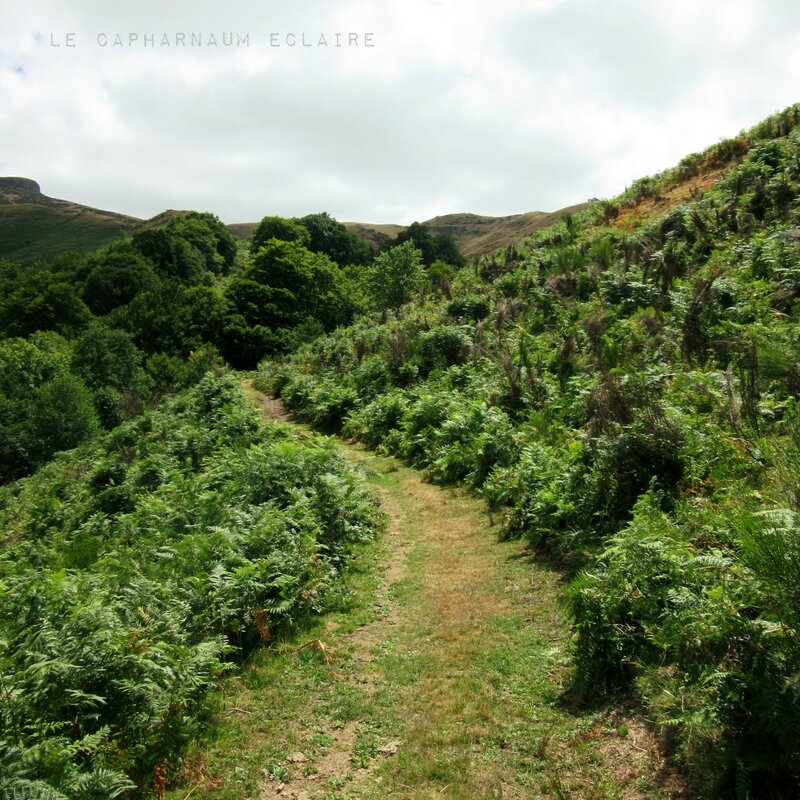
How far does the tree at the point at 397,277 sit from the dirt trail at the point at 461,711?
27.0 metres

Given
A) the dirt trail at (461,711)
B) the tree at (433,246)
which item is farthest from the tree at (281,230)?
the dirt trail at (461,711)

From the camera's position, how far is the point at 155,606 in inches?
227

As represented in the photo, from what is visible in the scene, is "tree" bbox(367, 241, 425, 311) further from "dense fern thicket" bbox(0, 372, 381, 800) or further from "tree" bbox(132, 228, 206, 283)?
"tree" bbox(132, 228, 206, 283)

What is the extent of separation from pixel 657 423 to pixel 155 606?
239 inches

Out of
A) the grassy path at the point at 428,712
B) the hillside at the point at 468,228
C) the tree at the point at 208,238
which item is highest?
the hillside at the point at 468,228

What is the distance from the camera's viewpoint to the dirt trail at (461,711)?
4109mm

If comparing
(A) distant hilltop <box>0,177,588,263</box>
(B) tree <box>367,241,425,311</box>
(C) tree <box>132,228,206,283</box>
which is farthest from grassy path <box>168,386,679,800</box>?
(A) distant hilltop <box>0,177,588,263</box>

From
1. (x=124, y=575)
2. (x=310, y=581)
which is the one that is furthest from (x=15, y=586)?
(x=310, y=581)

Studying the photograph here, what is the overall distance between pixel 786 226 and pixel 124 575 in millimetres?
14640

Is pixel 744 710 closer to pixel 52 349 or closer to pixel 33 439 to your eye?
pixel 33 439

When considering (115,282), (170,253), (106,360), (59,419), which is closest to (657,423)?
(59,419)

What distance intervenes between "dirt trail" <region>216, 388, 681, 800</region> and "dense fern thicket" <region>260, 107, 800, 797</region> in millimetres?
427

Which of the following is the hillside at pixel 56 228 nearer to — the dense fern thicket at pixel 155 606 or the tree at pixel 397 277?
the tree at pixel 397 277

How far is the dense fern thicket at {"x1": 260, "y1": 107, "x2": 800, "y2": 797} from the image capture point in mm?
3596
